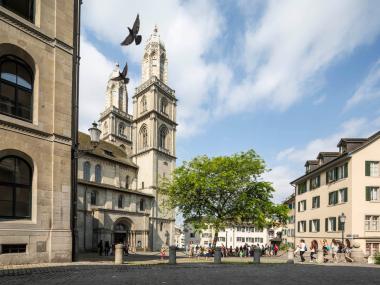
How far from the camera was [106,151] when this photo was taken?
5491 centimetres

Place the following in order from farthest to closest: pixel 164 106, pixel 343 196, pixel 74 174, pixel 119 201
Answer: pixel 164 106, pixel 119 201, pixel 343 196, pixel 74 174

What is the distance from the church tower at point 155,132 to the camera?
5744cm

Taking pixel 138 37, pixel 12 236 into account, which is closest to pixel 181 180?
pixel 138 37

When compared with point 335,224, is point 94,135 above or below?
above

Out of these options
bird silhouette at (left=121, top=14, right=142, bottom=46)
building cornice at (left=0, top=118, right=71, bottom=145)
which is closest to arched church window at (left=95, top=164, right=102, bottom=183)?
building cornice at (left=0, top=118, right=71, bottom=145)

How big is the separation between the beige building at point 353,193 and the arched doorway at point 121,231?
2480cm

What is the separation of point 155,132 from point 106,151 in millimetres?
Result: 9085

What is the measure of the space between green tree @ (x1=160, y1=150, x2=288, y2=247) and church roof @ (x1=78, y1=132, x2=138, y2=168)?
20.4 meters

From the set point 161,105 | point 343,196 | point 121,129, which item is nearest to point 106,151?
point 161,105

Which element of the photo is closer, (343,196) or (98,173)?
(343,196)

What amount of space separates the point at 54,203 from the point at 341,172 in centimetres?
2799

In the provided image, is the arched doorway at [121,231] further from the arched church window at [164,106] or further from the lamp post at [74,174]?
the lamp post at [74,174]

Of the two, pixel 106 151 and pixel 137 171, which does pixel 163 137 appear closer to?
pixel 137 171

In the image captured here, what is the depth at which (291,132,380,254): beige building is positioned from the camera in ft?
104
